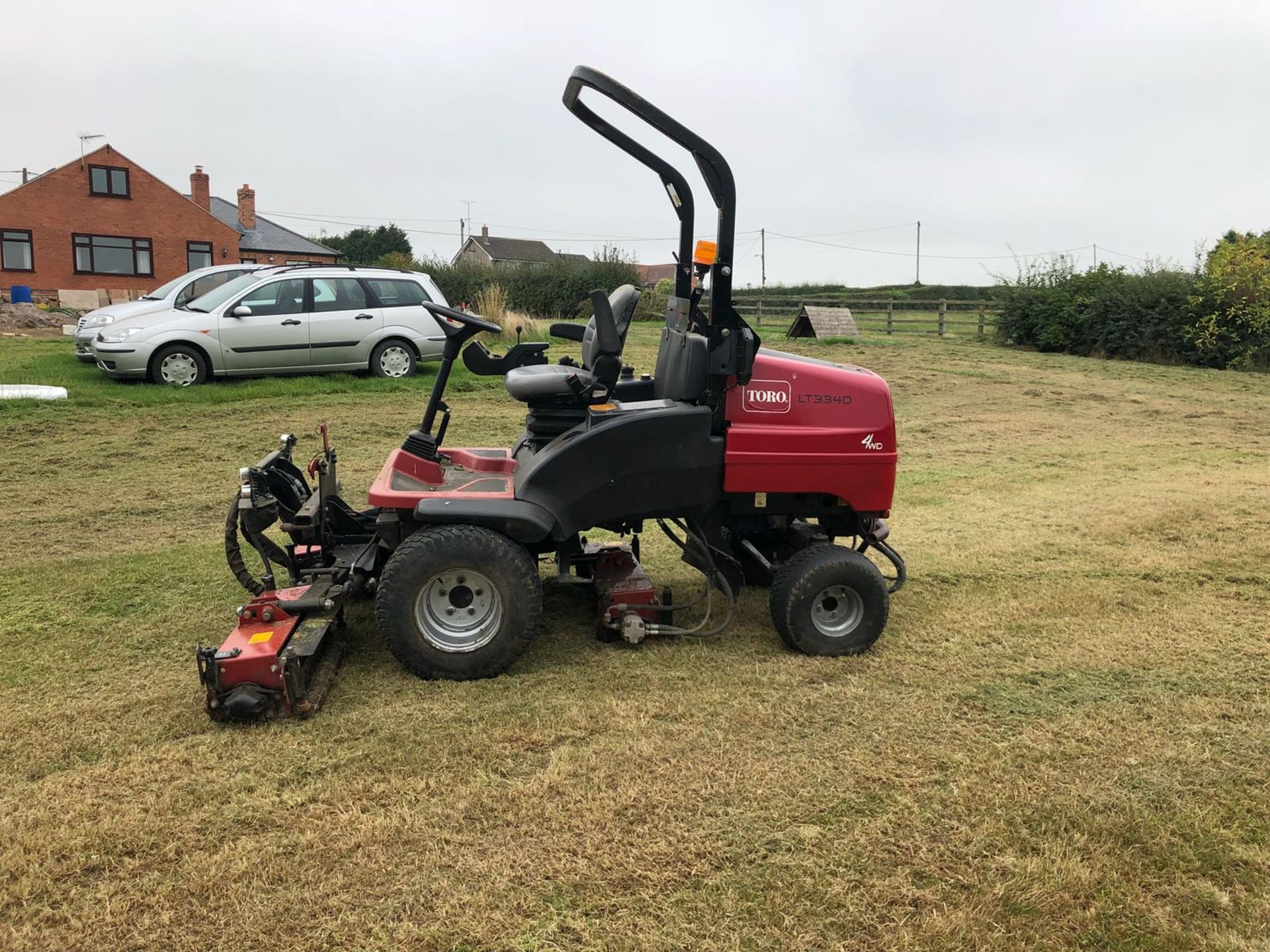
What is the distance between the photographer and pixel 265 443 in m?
8.55

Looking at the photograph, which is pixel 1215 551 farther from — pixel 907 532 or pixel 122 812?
pixel 122 812

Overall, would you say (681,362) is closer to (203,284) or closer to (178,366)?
(178,366)

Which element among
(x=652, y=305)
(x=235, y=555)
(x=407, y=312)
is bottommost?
(x=235, y=555)

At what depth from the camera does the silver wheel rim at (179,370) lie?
10625mm

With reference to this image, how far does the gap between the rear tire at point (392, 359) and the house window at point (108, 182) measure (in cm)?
2715

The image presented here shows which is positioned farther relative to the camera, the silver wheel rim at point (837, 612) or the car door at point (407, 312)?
the car door at point (407, 312)

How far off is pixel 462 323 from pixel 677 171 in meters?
1.16

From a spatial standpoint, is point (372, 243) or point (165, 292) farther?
point (372, 243)

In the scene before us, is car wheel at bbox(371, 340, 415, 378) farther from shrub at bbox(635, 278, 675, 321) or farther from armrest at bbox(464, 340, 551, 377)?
shrub at bbox(635, 278, 675, 321)

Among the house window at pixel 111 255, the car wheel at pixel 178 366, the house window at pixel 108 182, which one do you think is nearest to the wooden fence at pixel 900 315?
the car wheel at pixel 178 366

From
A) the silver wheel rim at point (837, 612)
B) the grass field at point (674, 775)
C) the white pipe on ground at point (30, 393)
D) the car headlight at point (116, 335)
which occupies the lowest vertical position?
the grass field at point (674, 775)

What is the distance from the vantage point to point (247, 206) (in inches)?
1569

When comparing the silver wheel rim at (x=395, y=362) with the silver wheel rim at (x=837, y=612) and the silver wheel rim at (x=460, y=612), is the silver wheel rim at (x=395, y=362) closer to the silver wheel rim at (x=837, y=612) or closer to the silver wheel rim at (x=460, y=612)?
the silver wheel rim at (x=460, y=612)

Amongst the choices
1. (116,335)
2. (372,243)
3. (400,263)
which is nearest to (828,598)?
(116,335)
